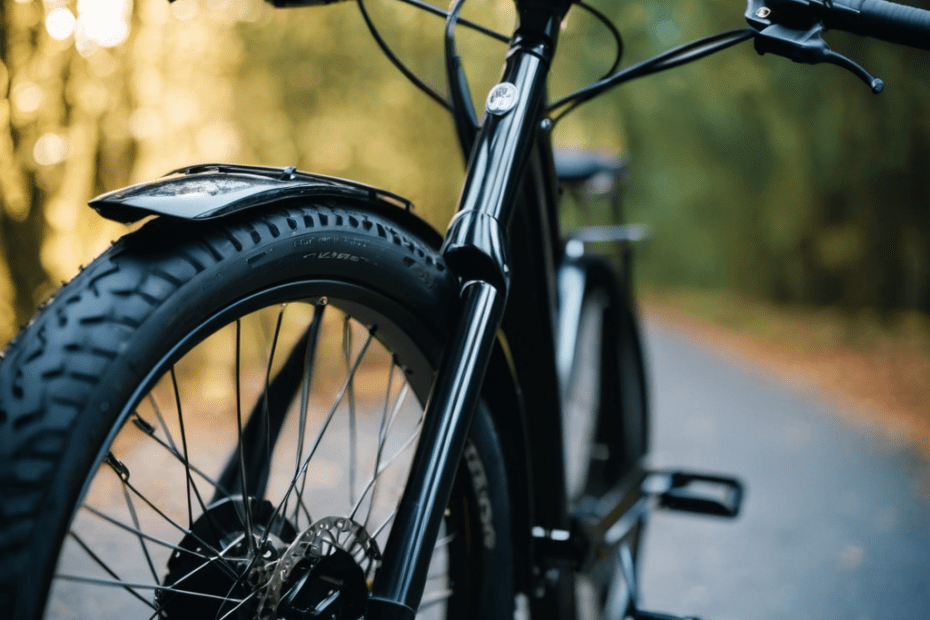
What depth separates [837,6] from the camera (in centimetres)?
123

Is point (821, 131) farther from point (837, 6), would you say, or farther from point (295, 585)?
point (295, 585)

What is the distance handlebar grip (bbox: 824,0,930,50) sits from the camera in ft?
3.85

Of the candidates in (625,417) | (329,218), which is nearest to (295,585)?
(329,218)

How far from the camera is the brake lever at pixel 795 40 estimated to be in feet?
4.01

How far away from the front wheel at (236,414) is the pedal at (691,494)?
3.36ft

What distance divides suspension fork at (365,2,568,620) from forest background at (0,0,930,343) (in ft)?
12.8

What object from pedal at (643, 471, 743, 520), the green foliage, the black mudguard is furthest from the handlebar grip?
the green foliage

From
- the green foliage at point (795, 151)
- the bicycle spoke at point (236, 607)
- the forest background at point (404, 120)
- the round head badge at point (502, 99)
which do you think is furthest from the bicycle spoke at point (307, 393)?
the green foliage at point (795, 151)

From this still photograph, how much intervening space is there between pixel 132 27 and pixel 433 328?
4868 millimetres

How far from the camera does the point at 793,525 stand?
4.01m

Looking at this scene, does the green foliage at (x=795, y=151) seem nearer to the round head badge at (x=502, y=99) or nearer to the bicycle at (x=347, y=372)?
the bicycle at (x=347, y=372)

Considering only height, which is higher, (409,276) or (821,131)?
(821,131)

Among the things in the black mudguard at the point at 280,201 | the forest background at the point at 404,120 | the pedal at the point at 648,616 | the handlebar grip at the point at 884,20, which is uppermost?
the forest background at the point at 404,120

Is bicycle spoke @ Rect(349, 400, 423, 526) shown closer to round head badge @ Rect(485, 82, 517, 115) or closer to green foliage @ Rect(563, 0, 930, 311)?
round head badge @ Rect(485, 82, 517, 115)
